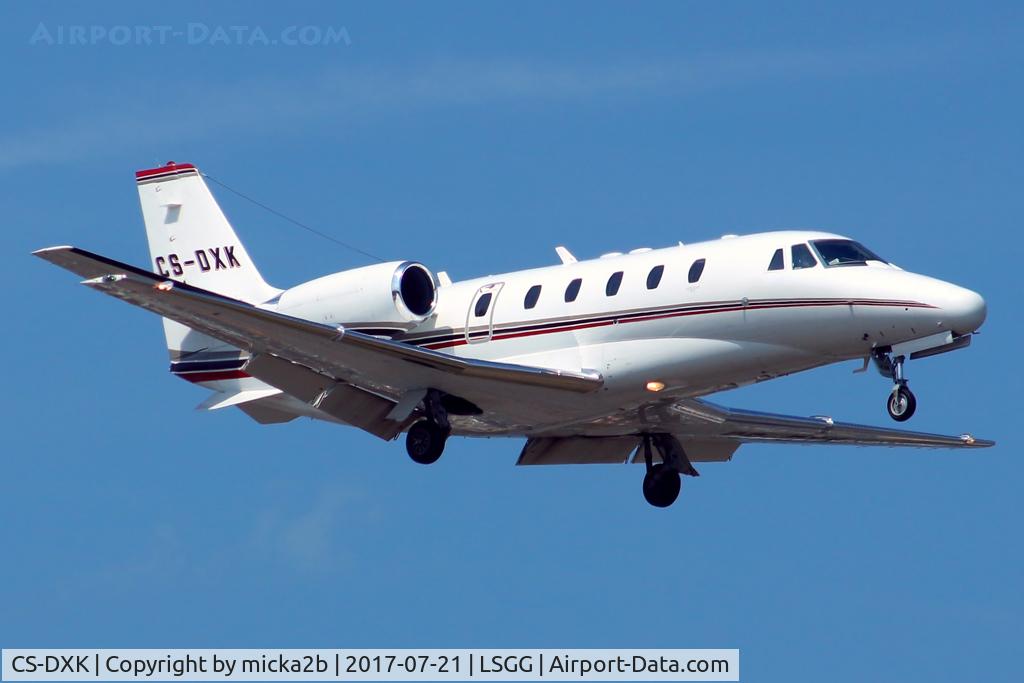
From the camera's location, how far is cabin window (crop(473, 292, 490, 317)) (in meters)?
23.7

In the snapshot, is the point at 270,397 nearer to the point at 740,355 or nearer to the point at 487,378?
the point at 487,378

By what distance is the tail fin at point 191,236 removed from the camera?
2642cm

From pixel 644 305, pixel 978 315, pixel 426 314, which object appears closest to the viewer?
pixel 978 315

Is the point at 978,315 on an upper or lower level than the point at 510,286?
lower

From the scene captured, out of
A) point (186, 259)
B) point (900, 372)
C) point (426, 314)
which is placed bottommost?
point (900, 372)

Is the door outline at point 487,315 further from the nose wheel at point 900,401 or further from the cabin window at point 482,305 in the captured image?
the nose wheel at point 900,401

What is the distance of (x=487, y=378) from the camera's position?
22.6 m

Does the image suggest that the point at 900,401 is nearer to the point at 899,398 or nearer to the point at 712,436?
the point at 899,398

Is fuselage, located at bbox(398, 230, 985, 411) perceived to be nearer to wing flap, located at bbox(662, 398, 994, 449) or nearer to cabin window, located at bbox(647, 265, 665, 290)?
cabin window, located at bbox(647, 265, 665, 290)

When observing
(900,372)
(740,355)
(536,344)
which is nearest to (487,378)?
(536,344)

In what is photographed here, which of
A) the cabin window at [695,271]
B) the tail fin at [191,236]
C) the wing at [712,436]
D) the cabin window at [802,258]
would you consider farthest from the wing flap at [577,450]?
the cabin window at [802,258]

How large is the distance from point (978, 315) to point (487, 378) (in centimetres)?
582

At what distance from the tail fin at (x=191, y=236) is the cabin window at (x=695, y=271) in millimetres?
6800

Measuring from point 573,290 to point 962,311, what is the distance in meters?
4.80
